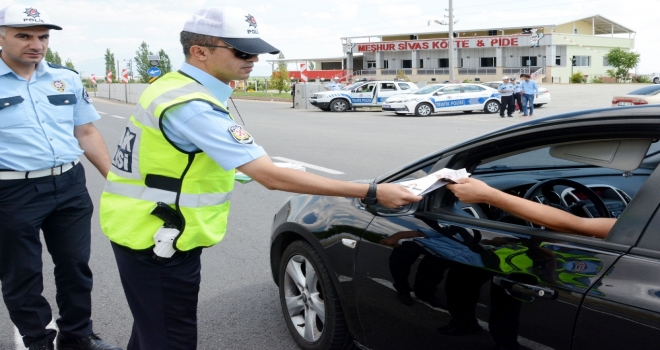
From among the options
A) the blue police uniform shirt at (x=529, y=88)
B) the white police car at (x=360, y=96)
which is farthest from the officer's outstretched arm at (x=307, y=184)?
the white police car at (x=360, y=96)

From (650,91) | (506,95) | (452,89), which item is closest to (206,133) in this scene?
(650,91)

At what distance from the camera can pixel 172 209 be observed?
7.63 ft

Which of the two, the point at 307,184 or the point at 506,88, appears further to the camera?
the point at 506,88

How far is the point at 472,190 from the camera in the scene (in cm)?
A: 253

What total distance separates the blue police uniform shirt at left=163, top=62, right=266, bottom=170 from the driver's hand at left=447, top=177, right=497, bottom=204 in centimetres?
81

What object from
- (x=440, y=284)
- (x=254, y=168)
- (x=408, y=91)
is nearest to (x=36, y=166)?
(x=254, y=168)

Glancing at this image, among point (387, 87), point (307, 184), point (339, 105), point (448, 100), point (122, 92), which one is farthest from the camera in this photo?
point (122, 92)

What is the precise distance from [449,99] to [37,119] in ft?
77.6

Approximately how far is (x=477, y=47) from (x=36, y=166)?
6840 centimetres

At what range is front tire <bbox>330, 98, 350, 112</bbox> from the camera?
99.6 ft

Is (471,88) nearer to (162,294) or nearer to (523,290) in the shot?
(523,290)

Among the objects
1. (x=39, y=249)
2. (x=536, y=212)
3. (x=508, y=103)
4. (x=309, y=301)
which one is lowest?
(x=309, y=301)

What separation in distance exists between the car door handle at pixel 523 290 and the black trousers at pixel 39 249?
7.41 ft

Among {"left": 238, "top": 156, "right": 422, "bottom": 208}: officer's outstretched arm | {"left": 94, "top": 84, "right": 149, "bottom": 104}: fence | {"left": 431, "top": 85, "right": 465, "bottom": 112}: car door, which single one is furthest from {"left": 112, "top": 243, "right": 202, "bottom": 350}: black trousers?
{"left": 94, "top": 84, "right": 149, "bottom": 104}: fence
